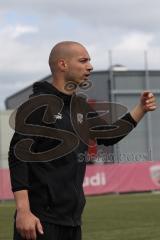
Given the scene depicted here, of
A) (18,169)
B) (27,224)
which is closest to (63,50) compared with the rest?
(18,169)

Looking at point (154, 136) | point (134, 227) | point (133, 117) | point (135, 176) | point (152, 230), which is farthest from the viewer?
point (154, 136)

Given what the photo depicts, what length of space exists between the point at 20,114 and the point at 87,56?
21.3 inches

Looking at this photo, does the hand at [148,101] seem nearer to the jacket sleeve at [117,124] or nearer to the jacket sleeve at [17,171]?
the jacket sleeve at [117,124]

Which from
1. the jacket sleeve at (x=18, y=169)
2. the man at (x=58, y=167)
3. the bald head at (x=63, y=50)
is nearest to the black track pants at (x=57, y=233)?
the man at (x=58, y=167)

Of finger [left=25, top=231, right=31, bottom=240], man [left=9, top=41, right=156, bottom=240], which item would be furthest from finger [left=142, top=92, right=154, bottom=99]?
finger [left=25, top=231, right=31, bottom=240]

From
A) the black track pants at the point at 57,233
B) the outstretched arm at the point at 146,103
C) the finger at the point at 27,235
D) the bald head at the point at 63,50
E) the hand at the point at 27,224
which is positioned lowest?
the black track pants at the point at 57,233

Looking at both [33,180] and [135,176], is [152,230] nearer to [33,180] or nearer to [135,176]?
[33,180]

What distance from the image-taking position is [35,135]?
420cm

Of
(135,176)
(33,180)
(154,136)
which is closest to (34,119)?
(33,180)

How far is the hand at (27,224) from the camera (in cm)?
398

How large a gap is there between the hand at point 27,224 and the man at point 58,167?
0.09 meters

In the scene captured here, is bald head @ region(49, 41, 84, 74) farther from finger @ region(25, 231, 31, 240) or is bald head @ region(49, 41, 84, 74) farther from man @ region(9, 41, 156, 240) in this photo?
finger @ region(25, 231, 31, 240)

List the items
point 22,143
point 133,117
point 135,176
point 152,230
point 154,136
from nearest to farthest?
point 22,143 < point 133,117 < point 152,230 < point 135,176 < point 154,136

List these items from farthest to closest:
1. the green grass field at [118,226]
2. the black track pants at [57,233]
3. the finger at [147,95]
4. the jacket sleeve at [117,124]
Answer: the green grass field at [118,226] < the jacket sleeve at [117,124] < the finger at [147,95] < the black track pants at [57,233]
